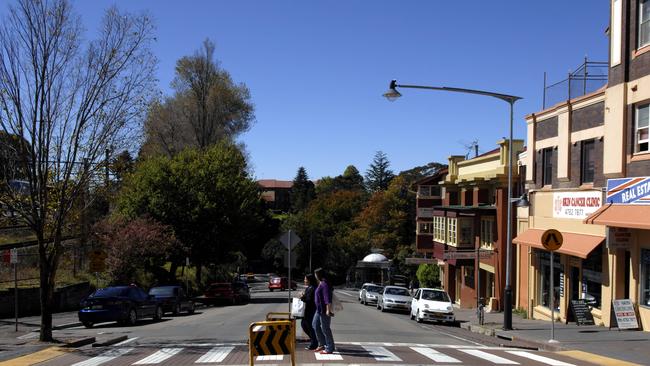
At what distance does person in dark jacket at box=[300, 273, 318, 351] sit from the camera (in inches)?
514

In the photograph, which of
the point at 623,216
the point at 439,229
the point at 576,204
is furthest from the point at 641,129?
the point at 439,229

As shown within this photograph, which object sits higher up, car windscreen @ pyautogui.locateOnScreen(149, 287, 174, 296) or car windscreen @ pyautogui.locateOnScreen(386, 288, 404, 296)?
car windscreen @ pyautogui.locateOnScreen(149, 287, 174, 296)

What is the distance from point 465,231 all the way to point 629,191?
2138cm

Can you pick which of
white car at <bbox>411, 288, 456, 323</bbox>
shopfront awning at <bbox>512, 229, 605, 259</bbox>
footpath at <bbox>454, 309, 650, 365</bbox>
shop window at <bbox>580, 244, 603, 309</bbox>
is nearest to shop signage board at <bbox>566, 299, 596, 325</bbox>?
footpath at <bbox>454, 309, 650, 365</bbox>

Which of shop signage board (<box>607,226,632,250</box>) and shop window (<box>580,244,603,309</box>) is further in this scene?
shop window (<box>580,244,603,309</box>)

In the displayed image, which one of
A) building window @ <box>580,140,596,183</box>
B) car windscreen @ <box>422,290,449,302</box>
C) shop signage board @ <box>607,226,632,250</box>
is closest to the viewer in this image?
shop signage board @ <box>607,226,632,250</box>

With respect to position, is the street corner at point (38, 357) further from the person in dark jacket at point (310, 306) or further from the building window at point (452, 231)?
the building window at point (452, 231)

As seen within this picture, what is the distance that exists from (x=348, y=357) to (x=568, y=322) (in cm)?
1298

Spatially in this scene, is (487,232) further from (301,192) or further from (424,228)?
(301,192)

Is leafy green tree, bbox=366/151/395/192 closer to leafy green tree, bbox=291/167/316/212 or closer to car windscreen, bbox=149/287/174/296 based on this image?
leafy green tree, bbox=291/167/316/212

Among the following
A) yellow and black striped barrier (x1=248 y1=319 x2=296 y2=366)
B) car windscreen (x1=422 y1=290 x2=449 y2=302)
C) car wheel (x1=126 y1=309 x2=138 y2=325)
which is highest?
yellow and black striped barrier (x1=248 y1=319 x2=296 y2=366)

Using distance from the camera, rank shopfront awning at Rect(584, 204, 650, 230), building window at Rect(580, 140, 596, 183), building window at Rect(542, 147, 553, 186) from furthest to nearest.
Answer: building window at Rect(542, 147, 553, 186) → building window at Rect(580, 140, 596, 183) → shopfront awning at Rect(584, 204, 650, 230)

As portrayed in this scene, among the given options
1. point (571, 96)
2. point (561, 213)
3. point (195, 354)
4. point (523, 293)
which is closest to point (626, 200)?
point (561, 213)

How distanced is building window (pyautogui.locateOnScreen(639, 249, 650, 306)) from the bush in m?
37.3
